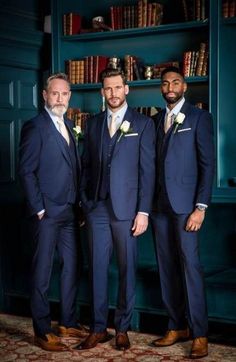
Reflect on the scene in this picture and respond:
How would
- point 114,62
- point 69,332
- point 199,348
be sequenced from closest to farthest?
point 199,348, point 69,332, point 114,62

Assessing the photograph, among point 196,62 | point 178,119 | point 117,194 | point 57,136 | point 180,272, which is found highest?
point 196,62

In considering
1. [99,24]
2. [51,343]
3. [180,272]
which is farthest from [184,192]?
[99,24]

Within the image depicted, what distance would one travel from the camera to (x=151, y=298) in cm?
532

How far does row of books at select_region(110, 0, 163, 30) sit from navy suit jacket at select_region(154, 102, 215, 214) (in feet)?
5.45

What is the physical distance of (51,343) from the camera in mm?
4645

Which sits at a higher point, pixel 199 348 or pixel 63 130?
pixel 63 130

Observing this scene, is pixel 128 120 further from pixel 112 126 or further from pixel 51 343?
pixel 51 343

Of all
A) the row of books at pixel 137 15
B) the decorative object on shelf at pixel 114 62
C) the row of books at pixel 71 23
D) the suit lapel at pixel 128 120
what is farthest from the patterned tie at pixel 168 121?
the row of books at pixel 71 23

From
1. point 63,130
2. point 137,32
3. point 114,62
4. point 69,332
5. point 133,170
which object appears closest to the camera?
point 133,170

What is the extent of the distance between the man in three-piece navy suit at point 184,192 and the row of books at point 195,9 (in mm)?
1097

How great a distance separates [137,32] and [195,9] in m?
0.60

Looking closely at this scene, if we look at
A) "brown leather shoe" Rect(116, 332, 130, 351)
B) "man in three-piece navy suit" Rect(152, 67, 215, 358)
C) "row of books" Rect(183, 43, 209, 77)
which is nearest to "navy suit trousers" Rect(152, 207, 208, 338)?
"man in three-piece navy suit" Rect(152, 67, 215, 358)

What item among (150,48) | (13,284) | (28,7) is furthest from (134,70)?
(13,284)

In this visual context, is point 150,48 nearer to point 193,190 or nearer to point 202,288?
point 193,190
